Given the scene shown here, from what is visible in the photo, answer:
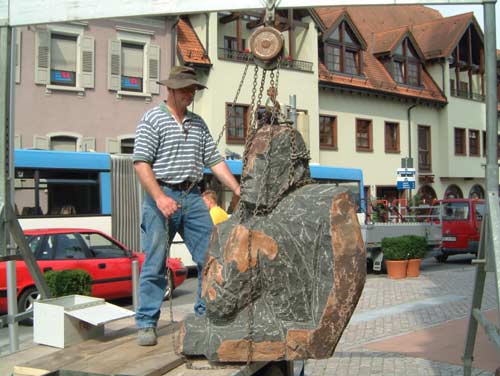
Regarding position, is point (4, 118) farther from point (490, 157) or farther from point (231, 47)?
point (231, 47)

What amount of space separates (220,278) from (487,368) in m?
3.96

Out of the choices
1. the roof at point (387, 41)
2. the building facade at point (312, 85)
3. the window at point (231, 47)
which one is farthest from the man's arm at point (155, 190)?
the roof at point (387, 41)

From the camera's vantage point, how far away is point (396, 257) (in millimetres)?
14305

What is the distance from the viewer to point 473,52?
111 feet

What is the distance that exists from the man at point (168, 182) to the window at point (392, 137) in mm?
25759

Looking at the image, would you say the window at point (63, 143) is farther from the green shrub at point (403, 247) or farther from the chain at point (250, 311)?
the chain at point (250, 311)

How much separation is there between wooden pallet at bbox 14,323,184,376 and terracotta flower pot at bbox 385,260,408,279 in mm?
10816

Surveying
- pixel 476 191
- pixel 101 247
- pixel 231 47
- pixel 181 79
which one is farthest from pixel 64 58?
pixel 476 191

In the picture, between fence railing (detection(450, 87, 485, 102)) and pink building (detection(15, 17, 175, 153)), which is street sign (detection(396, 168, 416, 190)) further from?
fence railing (detection(450, 87, 485, 102))

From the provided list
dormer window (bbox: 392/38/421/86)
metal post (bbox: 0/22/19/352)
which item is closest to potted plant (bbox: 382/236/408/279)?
metal post (bbox: 0/22/19/352)

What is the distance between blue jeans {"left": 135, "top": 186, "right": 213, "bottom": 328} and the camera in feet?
13.1

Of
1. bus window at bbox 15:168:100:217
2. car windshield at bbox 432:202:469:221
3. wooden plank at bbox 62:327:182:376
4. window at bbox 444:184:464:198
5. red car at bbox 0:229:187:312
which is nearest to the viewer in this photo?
wooden plank at bbox 62:327:182:376

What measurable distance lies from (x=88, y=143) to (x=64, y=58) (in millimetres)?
2668

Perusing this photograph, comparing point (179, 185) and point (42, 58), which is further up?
point (42, 58)
